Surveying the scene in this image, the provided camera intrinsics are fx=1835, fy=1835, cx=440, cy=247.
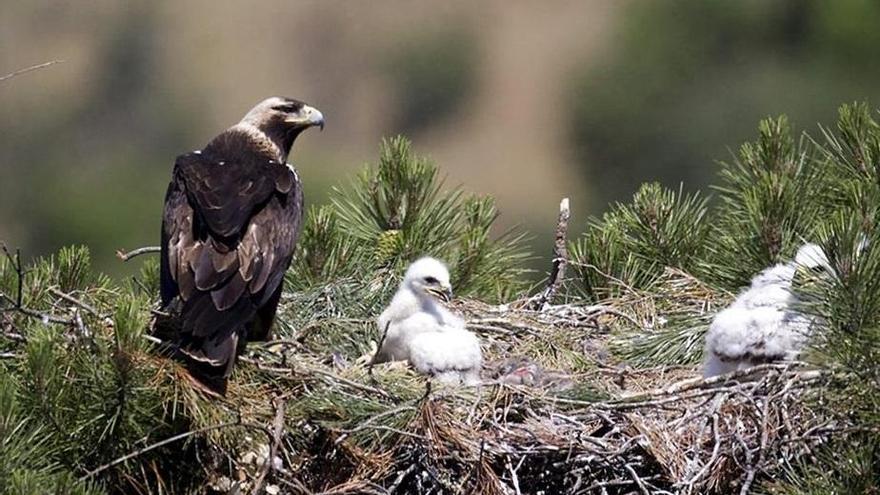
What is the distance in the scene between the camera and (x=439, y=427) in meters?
5.24

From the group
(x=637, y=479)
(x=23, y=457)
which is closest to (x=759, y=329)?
(x=637, y=479)

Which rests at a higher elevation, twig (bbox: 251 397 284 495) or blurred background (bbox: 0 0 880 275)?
blurred background (bbox: 0 0 880 275)

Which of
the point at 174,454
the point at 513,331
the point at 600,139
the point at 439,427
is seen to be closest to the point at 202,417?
the point at 174,454

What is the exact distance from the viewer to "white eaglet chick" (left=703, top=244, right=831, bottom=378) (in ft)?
18.5

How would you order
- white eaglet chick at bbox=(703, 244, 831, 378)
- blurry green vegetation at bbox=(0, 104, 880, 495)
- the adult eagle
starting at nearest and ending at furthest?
blurry green vegetation at bbox=(0, 104, 880, 495) → the adult eagle → white eaglet chick at bbox=(703, 244, 831, 378)

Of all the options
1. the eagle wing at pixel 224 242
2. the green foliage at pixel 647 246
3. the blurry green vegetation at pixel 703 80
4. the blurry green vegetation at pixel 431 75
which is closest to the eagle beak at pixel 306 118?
→ the eagle wing at pixel 224 242

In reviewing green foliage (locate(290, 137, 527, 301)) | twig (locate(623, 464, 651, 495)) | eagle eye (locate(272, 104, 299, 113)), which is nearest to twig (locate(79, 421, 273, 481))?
twig (locate(623, 464, 651, 495))

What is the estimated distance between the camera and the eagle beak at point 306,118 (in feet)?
23.4

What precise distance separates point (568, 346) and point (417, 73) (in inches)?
1225

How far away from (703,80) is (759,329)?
24.3 m

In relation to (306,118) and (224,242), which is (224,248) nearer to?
(224,242)

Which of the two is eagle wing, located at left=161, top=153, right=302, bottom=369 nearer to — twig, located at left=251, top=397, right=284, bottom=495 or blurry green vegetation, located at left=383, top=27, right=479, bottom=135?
twig, located at left=251, top=397, right=284, bottom=495

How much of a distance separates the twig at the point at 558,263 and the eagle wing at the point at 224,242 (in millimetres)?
1232

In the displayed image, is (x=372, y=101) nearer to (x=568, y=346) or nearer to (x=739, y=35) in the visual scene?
(x=739, y=35)
